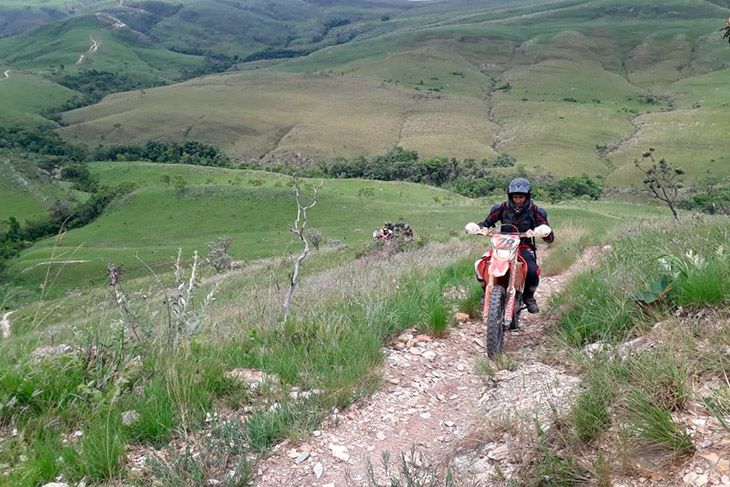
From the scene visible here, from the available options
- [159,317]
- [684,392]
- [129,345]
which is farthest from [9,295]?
[684,392]

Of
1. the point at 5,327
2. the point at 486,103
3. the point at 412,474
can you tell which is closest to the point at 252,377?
the point at 412,474

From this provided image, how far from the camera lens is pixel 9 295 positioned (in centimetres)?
419

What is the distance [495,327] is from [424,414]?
1.38 metres

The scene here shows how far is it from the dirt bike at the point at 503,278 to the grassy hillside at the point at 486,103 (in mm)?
77023

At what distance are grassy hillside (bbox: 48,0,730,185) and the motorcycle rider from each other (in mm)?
76556

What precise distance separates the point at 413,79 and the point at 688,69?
74350 millimetres

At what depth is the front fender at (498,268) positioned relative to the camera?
556 cm

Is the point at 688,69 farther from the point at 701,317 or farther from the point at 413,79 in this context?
the point at 701,317

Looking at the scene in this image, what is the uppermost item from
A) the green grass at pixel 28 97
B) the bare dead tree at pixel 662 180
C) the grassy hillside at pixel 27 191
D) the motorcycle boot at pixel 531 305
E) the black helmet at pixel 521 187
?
the black helmet at pixel 521 187

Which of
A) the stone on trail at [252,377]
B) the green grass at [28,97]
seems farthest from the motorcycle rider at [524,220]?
the green grass at [28,97]

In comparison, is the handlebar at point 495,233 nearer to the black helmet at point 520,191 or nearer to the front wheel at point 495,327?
the black helmet at point 520,191

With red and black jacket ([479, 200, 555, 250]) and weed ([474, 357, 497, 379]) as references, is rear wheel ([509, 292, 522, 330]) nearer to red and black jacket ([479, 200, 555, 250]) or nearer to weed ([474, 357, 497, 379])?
red and black jacket ([479, 200, 555, 250])

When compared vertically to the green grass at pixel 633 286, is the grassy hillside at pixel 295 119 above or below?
below

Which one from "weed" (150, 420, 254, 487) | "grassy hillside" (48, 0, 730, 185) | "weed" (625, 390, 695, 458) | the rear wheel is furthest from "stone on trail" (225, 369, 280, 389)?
"grassy hillside" (48, 0, 730, 185)
